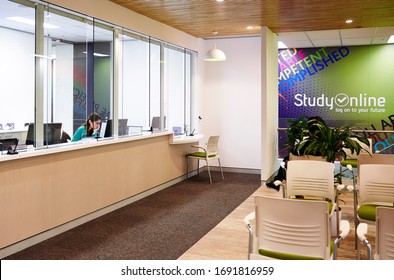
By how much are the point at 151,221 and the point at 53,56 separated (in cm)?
268

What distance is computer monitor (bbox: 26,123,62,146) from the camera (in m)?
4.53

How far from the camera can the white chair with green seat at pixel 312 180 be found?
13.0 feet

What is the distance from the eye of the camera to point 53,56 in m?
5.59

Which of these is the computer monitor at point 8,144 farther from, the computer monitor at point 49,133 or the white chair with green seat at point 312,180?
the white chair with green seat at point 312,180

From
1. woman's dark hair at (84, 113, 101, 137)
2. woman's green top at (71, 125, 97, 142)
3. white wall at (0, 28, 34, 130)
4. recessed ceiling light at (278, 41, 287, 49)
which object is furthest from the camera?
recessed ceiling light at (278, 41, 287, 49)

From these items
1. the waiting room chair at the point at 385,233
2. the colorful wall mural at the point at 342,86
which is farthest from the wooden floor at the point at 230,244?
the colorful wall mural at the point at 342,86

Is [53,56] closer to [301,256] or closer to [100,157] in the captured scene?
[100,157]

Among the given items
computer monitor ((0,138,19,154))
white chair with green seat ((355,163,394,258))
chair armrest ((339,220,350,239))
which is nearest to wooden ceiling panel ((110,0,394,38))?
computer monitor ((0,138,19,154))

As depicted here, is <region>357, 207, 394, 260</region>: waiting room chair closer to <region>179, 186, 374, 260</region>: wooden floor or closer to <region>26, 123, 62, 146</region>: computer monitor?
<region>179, 186, 374, 260</region>: wooden floor

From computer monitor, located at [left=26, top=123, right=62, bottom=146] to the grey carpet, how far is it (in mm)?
1104

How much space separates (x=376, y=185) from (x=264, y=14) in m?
3.59

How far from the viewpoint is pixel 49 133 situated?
4.73 meters
